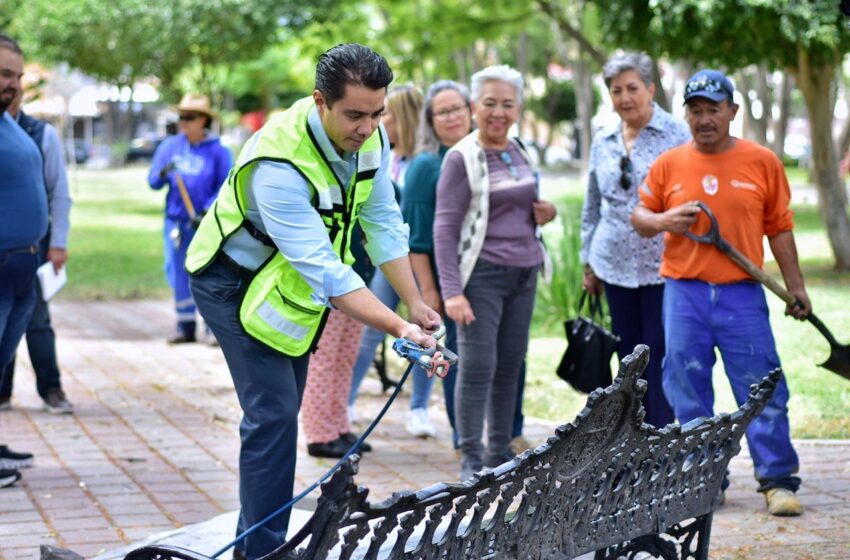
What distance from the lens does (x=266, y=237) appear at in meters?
4.16

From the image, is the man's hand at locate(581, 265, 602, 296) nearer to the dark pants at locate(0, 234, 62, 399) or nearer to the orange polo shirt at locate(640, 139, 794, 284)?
the orange polo shirt at locate(640, 139, 794, 284)

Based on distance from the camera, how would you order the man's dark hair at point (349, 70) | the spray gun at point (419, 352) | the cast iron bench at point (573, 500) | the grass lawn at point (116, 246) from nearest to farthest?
the cast iron bench at point (573, 500), the spray gun at point (419, 352), the man's dark hair at point (349, 70), the grass lawn at point (116, 246)

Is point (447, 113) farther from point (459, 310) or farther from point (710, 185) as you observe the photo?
point (710, 185)

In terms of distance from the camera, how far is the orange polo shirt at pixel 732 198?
5.69 meters

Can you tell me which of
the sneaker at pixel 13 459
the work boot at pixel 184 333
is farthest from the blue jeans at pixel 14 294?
the work boot at pixel 184 333

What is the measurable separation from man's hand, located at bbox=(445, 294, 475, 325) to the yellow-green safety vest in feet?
6.01

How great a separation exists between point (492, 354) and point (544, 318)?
547cm

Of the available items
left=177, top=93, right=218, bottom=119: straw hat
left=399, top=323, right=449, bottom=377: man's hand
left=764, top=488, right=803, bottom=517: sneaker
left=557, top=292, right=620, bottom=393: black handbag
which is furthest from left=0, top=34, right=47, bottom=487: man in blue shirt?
left=177, top=93, right=218, bottom=119: straw hat

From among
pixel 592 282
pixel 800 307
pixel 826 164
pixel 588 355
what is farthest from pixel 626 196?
pixel 826 164

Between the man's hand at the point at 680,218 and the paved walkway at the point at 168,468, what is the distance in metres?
1.30

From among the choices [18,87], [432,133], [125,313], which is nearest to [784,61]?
[125,313]

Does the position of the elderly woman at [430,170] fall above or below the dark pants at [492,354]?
above

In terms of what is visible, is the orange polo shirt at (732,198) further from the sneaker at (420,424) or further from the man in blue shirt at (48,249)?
the man in blue shirt at (48,249)

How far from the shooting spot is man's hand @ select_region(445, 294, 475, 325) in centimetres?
609
